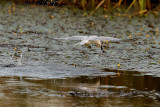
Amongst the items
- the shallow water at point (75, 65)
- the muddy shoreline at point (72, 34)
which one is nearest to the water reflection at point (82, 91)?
the shallow water at point (75, 65)

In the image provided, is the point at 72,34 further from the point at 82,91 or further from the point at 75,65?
the point at 82,91

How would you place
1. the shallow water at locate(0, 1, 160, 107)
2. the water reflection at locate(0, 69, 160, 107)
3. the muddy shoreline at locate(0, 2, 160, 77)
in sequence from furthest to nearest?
1. the muddy shoreline at locate(0, 2, 160, 77)
2. the shallow water at locate(0, 1, 160, 107)
3. the water reflection at locate(0, 69, 160, 107)

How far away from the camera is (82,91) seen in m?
6.36

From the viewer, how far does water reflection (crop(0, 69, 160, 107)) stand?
569cm

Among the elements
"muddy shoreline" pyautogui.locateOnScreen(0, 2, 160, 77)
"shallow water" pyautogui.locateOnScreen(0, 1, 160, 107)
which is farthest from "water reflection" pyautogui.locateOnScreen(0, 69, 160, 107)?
"muddy shoreline" pyautogui.locateOnScreen(0, 2, 160, 77)

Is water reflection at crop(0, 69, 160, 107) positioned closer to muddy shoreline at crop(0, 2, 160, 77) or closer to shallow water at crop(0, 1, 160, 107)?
shallow water at crop(0, 1, 160, 107)

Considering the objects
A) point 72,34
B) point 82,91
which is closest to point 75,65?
point 82,91

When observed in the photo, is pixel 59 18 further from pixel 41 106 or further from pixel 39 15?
pixel 41 106

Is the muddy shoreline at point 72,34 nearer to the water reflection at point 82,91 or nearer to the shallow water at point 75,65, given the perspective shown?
the shallow water at point 75,65

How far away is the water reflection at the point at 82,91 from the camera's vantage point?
5691mm

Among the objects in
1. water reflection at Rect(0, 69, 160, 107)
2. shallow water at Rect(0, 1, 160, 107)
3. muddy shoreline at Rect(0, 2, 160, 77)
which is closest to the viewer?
water reflection at Rect(0, 69, 160, 107)

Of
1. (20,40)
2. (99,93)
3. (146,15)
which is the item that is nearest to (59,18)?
(146,15)

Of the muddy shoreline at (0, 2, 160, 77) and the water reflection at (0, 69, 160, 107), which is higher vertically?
the muddy shoreline at (0, 2, 160, 77)

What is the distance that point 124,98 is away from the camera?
235 inches
